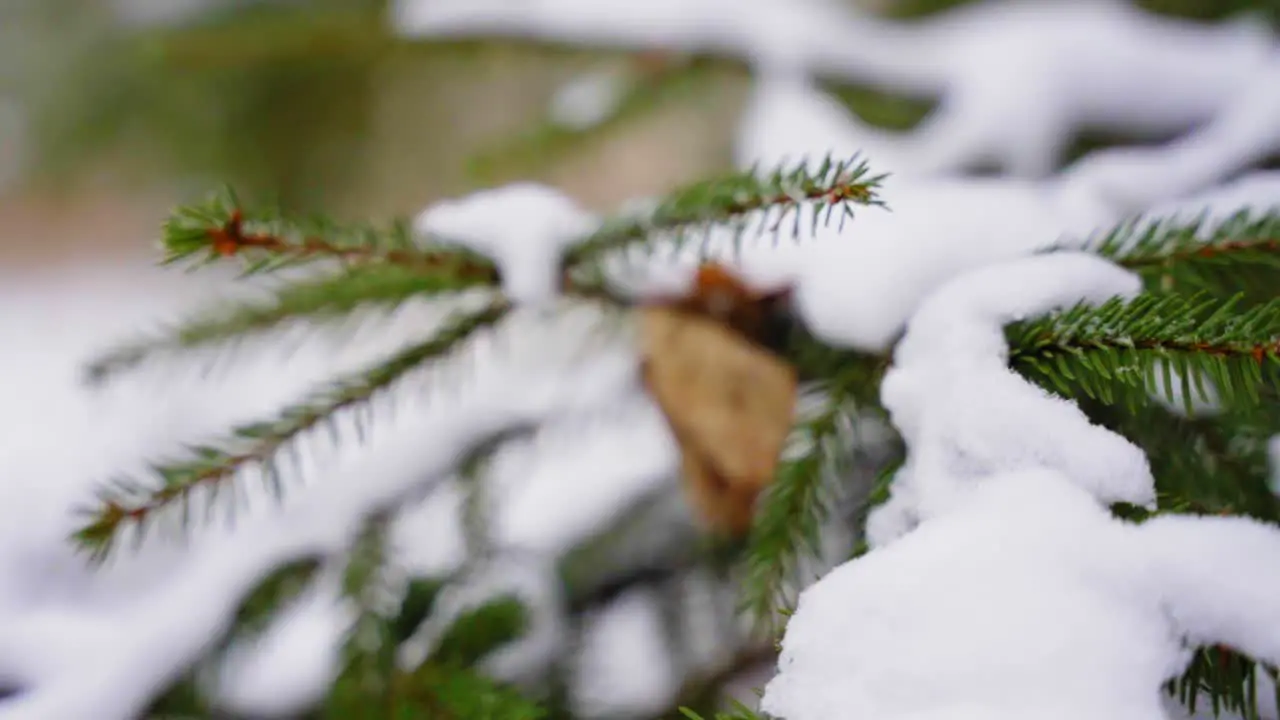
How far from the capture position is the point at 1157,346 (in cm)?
31

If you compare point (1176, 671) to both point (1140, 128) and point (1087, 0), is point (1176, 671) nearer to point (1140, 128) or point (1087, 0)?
point (1140, 128)

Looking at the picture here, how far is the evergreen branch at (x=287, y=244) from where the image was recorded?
0.34m

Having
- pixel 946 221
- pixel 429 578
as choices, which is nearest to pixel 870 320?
pixel 946 221

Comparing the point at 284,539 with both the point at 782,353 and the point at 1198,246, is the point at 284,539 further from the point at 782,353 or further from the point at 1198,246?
the point at 1198,246

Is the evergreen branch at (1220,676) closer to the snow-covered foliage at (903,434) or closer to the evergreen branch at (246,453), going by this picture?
the snow-covered foliage at (903,434)

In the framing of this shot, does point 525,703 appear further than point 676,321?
No

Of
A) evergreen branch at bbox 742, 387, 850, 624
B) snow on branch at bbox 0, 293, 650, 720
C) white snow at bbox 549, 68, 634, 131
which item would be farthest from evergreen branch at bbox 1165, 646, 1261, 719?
white snow at bbox 549, 68, 634, 131

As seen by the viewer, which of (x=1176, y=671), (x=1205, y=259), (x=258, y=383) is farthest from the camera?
(x=258, y=383)

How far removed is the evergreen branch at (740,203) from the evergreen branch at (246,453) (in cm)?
8

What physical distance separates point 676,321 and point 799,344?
0.07 m

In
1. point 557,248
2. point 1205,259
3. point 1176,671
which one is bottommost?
point 1176,671

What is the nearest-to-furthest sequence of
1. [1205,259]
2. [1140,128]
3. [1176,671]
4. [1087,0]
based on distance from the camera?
[1176,671]
[1205,259]
[1140,128]
[1087,0]

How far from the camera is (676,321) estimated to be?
483 mm

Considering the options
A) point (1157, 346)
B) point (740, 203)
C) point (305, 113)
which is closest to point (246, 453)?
point (740, 203)
